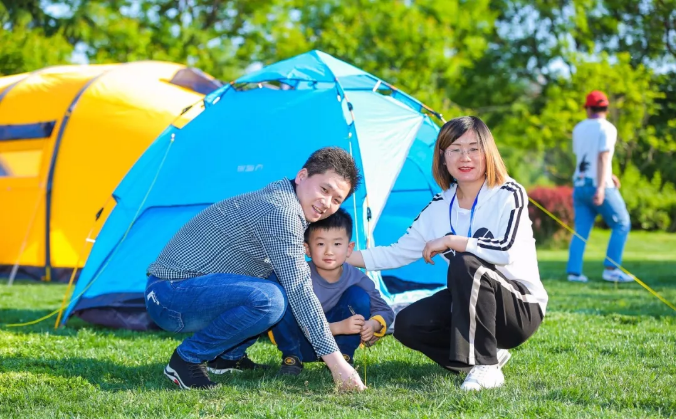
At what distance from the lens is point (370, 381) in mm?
3041

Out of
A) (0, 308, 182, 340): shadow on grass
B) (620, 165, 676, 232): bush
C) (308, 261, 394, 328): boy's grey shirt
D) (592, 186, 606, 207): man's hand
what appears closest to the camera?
(308, 261, 394, 328): boy's grey shirt

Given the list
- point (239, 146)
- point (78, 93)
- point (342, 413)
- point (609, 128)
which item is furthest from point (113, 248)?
point (609, 128)

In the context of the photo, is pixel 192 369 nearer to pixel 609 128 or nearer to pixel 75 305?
pixel 75 305

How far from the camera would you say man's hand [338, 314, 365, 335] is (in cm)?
318

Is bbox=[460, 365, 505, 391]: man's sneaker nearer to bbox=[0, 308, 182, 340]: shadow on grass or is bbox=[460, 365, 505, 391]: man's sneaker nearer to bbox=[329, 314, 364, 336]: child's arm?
bbox=[329, 314, 364, 336]: child's arm

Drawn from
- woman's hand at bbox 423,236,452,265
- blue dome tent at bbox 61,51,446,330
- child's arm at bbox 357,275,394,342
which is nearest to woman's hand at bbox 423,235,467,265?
woman's hand at bbox 423,236,452,265

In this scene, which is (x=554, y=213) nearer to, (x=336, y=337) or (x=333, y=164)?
(x=336, y=337)

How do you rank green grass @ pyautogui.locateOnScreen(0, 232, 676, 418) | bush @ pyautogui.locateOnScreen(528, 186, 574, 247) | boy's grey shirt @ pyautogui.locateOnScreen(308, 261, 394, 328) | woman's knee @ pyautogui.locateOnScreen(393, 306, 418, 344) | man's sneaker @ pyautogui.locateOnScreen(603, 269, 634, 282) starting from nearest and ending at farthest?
green grass @ pyautogui.locateOnScreen(0, 232, 676, 418) < woman's knee @ pyautogui.locateOnScreen(393, 306, 418, 344) < boy's grey shirt @ pyautogui.locateOnScreen(308, 261, 394, 328) < man's sneaker @ pyautogui.locateOnScreen(603, 269, 634, 282) < bush @ pyautogui.locateOnScreen(528, 186, 574, 247)

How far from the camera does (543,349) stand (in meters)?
3.68

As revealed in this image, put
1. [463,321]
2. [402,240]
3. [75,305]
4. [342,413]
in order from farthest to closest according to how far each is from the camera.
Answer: [75,305]
[402,240]
[463,321]
[342,413]

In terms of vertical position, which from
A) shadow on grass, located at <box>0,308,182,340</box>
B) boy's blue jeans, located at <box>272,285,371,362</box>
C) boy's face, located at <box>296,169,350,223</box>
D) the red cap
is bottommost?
shadow on grass, located at <box>0,308,182,340</box>

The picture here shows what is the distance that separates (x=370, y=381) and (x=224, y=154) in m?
2.12

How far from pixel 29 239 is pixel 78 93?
4.79ft

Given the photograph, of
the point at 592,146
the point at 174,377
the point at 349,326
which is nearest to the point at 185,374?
the point at 174,377
